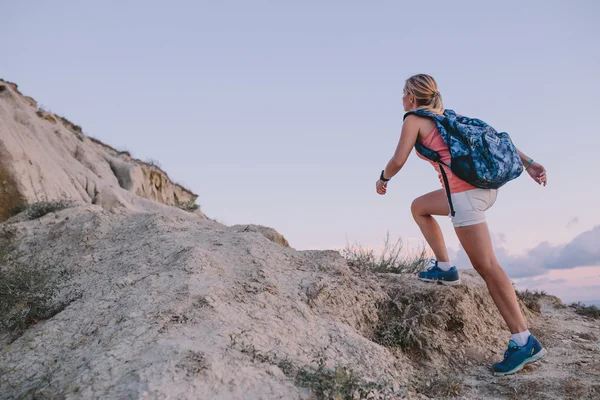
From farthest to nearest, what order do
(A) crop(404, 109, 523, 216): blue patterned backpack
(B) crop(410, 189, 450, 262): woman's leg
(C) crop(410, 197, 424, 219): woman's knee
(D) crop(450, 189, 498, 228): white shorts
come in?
(C) crop(410, 197, 424, 219): woman's knee < (B) crop(410, 189, 450, 262): woman's leg < (D) crop(450, 189, 498, 228): white shorts < (A) crop(404, 109, 523, 216): blue patterned backpack

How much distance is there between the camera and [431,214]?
4434mm

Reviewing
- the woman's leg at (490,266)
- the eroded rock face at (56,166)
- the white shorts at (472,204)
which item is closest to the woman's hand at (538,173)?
the white shorts at (472,204)

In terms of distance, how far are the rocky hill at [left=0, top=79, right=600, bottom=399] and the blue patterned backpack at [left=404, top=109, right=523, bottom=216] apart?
3.87 ft

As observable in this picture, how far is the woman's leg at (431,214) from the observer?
4.30 m

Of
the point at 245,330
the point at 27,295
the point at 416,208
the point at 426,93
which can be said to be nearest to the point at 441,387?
the point at 245,330

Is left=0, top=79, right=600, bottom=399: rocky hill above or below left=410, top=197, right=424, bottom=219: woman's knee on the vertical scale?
below

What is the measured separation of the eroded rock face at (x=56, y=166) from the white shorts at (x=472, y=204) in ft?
22.0

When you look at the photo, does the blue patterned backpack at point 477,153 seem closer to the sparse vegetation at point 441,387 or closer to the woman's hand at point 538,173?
the woman's hand at point 538,173

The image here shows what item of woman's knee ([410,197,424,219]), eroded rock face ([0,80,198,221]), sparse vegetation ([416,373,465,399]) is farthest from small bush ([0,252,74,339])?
eroded rock face ([0,80,198,221])

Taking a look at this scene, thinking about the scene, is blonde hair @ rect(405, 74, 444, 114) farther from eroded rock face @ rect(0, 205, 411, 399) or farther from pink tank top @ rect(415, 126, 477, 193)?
eroded rock face @ rect(0, 205, 411, 399)

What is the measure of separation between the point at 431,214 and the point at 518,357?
1301 mm

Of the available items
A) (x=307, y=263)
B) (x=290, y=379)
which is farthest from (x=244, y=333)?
(x=307, y=263)

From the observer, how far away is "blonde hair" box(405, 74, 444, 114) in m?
3.98

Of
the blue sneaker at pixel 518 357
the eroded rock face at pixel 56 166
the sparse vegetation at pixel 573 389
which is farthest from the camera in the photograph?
the eroded rock face at pixel 56 166
